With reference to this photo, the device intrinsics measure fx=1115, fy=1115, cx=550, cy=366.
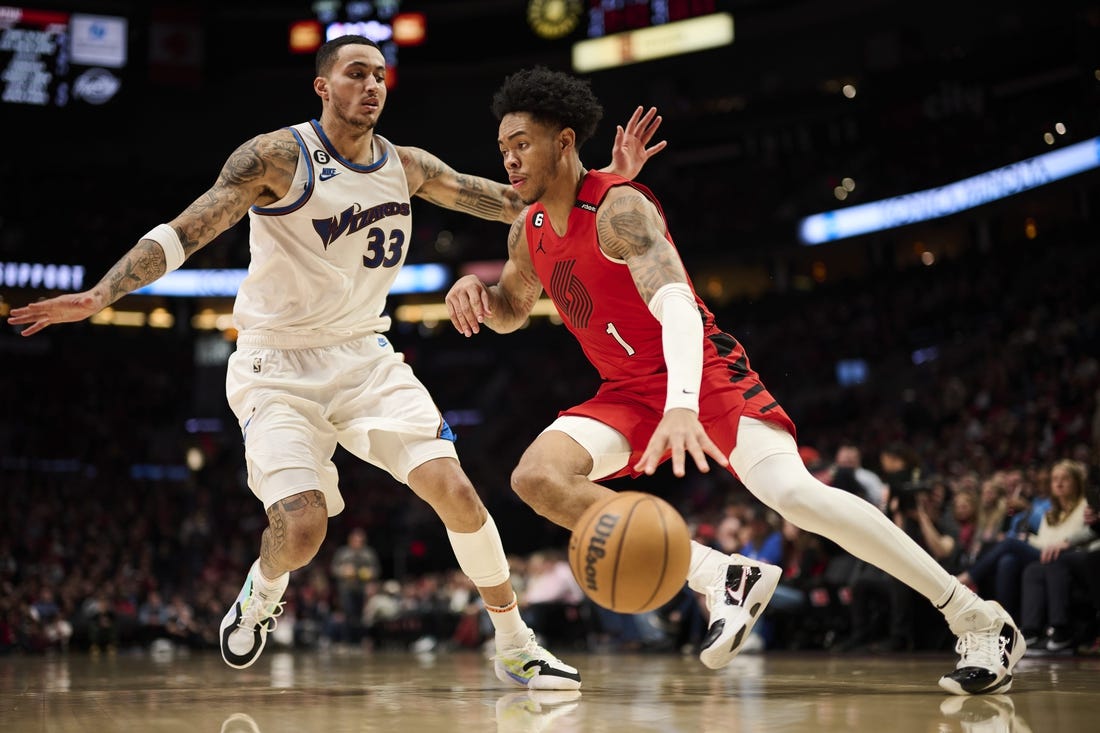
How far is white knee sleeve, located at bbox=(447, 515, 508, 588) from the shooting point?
4.80 metres

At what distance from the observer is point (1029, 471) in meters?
9.95

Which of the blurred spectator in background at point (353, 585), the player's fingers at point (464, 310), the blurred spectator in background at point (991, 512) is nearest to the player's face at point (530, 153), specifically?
the player's fingers at point (464, 310)

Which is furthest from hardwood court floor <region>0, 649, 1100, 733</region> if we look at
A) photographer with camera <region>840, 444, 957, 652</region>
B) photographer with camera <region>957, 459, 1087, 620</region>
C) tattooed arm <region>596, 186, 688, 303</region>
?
photographer with camera <region>840, 444, 957, 652</region>

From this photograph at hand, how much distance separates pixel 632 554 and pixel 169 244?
2.28m

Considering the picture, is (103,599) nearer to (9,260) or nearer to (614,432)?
(9,260)

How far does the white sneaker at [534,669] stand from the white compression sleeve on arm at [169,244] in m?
2.14

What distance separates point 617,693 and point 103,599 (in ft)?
48.0

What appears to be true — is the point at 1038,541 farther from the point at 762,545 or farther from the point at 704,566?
the point at 704,566

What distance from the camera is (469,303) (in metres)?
4.87

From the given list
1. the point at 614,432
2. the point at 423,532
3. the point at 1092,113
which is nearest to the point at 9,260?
the point at 423,532

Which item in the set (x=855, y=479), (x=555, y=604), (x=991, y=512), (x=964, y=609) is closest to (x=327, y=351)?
(x=964, y=609)

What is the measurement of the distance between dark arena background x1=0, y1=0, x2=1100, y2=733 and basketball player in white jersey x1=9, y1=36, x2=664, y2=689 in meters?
0.54

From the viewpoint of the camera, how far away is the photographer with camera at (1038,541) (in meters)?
7.61

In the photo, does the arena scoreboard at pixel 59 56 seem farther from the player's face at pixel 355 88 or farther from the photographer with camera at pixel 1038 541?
the photographer with camera at pixel 1038 541
